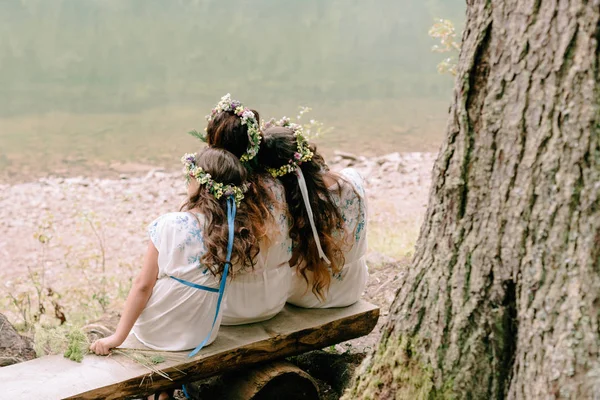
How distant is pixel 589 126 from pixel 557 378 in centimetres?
64

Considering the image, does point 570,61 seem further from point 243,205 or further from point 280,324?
point 280,324

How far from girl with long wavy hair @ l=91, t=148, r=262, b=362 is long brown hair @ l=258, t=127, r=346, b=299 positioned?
0.76ft

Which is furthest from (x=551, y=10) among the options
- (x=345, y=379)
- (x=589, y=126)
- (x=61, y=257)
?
(x=61, y=257)

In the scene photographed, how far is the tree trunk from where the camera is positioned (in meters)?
1.81

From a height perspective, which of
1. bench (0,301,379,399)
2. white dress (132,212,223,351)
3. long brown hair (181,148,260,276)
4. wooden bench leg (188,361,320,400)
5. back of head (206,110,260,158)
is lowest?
wooden bench leg (188,361,320,400)

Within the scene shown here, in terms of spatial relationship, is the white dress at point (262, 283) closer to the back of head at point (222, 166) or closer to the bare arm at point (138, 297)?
the back of head at point (222, 166)

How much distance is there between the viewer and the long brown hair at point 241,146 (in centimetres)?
283

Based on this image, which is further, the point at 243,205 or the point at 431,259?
the point at 243,205

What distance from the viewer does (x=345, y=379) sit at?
10.5 ft

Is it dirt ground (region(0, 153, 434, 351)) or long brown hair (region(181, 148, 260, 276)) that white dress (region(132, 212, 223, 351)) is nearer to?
long brown hair (region(181, 148, 260, 276))

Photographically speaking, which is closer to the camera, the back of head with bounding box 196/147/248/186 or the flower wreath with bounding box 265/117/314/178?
the back of head with bounding box 196/147/248/186

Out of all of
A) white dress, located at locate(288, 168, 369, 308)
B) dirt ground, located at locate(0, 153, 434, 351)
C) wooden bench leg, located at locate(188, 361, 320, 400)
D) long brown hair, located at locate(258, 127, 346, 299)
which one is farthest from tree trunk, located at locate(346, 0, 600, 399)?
dirt ground, located at locate(0, 153, 434, 351)

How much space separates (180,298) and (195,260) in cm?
16

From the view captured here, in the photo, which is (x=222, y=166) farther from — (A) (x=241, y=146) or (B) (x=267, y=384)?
(B) (x=267, y=384)
